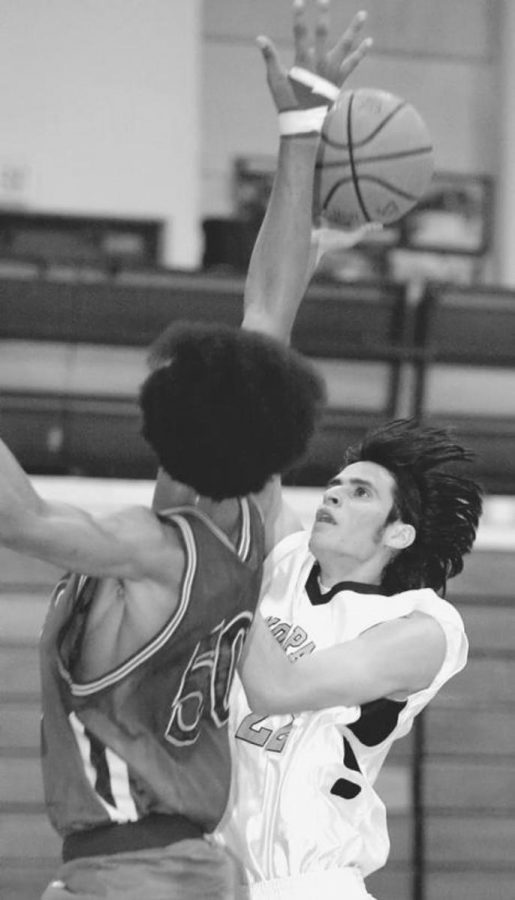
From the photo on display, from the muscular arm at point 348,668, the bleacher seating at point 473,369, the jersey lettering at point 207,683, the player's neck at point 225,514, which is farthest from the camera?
the bleacher seating at point 473,369

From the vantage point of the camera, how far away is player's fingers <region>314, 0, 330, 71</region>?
3.00 metres

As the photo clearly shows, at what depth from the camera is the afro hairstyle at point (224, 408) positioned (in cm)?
231

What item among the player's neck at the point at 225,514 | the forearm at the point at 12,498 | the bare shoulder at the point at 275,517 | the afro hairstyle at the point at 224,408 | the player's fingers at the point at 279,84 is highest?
the player's fingers at the point at 279,84

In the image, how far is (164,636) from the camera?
234 cm

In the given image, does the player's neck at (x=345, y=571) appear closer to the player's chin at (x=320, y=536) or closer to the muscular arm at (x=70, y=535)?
the player's chin at (x=320, y=536)

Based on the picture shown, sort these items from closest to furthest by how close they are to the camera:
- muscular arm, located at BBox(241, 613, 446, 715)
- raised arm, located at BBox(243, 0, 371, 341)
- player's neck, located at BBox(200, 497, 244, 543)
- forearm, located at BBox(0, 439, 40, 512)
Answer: forearm, located at BBox(0, 439, 40, 512), player's neck, located at BBox(200, 497, 244, 543), muscular arm, located at BBox(241, 613, 446, 715), raised arm, located at BBox(243, 0, 371, 341)

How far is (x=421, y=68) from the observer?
12.0m

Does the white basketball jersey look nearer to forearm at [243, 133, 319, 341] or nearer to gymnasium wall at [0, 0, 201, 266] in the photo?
forearm at [243, 133, 319, 341]

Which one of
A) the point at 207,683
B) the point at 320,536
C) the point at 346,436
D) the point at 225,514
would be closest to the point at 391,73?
the point at 346,436

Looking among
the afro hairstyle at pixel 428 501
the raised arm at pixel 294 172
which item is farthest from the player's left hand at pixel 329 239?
the afro hairstyle at pixel 428 501

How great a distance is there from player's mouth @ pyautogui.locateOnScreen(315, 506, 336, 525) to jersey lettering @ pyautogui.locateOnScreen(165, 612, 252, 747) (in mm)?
956

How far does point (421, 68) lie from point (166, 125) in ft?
8.80

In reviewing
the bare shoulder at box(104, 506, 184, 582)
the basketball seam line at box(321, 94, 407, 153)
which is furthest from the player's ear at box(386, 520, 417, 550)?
the bare shoulder at box(104, 506, 184, 582)

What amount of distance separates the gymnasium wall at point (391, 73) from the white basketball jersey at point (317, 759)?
334 inches
